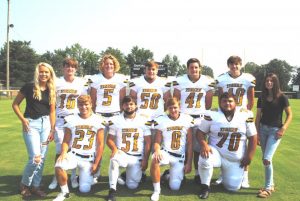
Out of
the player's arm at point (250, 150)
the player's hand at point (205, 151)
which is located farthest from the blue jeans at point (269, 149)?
the player's hand at point (205, 151)

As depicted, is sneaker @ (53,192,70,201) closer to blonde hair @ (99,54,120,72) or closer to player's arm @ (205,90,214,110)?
blonde hair @ (99,54,120,72)

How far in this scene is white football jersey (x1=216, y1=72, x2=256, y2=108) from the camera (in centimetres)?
686

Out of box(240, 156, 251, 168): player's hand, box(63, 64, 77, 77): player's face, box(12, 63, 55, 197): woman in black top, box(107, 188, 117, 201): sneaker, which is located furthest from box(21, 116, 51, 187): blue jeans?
box(240, 156, 251, 168): player's hand

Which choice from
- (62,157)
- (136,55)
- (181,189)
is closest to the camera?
(62,157)

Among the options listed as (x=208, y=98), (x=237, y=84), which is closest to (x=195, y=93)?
(x=208, y=98)

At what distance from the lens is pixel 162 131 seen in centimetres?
661

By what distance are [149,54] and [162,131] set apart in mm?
88810

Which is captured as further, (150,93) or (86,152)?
(150,93)

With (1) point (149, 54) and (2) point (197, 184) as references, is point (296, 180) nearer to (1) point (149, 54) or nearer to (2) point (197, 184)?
(2) point (197, 184)

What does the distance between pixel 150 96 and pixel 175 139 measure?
3.05ft

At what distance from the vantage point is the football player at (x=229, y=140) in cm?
633

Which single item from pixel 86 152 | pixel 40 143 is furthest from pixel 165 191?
pixel 40 143

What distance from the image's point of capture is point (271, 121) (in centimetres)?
623

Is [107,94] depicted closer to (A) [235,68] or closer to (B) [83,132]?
(B) [83,132]
